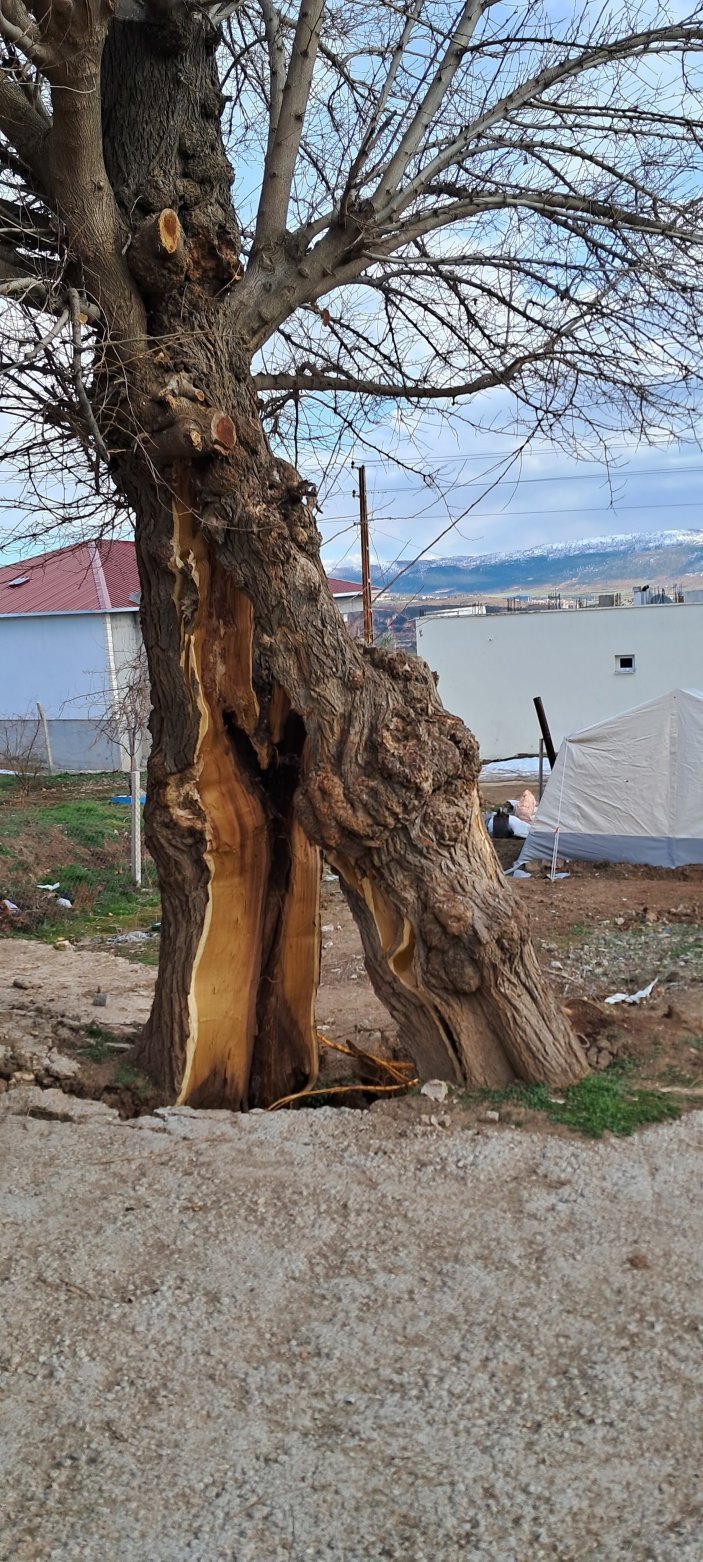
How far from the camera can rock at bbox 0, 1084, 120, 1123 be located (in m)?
5.09

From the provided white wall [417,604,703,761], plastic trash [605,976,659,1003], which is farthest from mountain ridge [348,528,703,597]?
plastic trash [605,976,659,1003]

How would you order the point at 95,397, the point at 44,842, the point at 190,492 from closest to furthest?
the point at 95,397 < the point at 190,492 < the point at 44,842

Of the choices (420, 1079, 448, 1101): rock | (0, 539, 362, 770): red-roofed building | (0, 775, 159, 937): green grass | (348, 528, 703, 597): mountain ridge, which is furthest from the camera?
(348, 528, 703, 597): mountain ridge

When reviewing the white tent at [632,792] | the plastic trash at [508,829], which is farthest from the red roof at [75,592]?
the white tent at [632,792]

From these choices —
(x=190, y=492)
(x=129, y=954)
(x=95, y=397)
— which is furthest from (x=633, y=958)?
(x=95, y=397)

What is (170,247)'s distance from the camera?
480 cm

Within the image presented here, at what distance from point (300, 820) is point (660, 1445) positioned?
2.87 metres

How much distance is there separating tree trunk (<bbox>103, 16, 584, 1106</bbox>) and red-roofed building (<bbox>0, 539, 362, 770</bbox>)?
23.7 metres

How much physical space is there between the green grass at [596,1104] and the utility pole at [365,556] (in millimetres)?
2570

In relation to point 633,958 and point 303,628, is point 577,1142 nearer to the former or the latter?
point 303,628

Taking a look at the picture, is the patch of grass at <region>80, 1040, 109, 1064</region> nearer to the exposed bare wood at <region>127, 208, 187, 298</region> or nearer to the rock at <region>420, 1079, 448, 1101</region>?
the rock at <region>420, 1079, 448, 1101</region>

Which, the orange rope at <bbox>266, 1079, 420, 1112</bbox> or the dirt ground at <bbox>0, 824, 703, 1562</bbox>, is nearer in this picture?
Answer: the dirt ground at <bbox>0, 824, 703, 1562</bbox>

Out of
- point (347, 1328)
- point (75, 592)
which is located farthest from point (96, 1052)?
point (75, 592)

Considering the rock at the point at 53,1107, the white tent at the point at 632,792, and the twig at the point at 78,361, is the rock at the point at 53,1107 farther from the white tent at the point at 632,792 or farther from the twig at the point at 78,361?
the white tent at the point at 632,792
